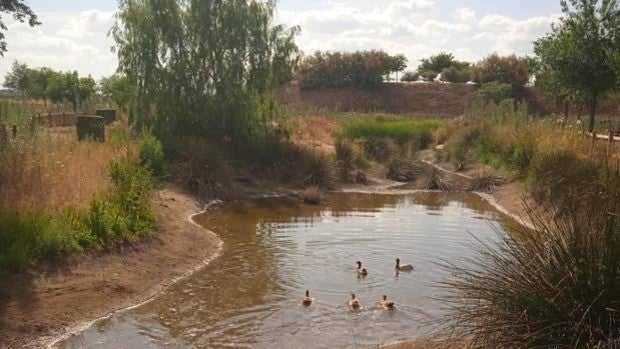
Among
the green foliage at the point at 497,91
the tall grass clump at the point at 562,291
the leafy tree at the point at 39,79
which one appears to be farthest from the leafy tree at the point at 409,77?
the tall grass clump at the point at 562,291

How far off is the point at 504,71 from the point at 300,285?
206ft

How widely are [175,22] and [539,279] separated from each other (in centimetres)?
2172

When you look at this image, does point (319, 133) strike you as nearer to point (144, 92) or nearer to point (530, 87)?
point (144, 92)

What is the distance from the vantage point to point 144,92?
81.7ft

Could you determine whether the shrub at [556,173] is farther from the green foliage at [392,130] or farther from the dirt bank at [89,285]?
the green foliage at [392,130]

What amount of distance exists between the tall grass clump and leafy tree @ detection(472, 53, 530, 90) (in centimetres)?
6564

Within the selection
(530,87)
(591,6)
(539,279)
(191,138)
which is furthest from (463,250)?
(530,87)

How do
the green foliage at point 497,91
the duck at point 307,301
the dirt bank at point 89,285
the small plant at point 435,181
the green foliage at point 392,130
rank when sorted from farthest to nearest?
the green foliage at point 497,91 → the green foliage at point 392,130 → the small plant at point 435,181 → the duck at point 307,301 → the dirt bank at point 89,285

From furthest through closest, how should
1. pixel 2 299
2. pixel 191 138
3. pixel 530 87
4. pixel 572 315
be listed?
pixel 530 87 → pixel 191 138 → pixel 2 299 → pixel 572 315

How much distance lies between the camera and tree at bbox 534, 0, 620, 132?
28.1m

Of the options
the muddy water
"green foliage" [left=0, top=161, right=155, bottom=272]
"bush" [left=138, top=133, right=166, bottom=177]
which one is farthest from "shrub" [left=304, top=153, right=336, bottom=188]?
"green foliage" [left=0, top=161, right=155, bottom=272]

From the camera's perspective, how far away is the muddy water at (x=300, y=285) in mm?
9336

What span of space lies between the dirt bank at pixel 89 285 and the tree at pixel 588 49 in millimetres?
20806

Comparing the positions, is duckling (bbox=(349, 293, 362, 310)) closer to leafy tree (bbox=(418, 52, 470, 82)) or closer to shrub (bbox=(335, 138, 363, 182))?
shrub (bbox=(335, 138, 363, 182))
